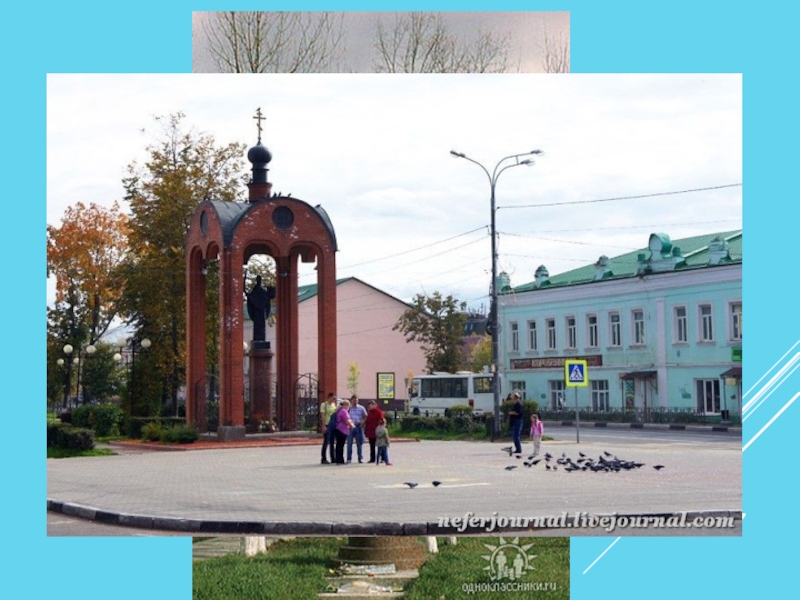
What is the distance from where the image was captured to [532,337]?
1591 cm

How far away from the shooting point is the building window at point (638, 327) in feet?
51.4

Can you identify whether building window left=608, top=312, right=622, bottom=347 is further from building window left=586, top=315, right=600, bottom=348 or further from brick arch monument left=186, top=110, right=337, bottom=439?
brick arch monument left=186, top=110, right=337, bottom=439

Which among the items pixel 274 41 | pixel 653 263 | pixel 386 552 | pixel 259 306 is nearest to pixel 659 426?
pixel 653 263

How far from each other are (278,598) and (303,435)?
8.87 metres

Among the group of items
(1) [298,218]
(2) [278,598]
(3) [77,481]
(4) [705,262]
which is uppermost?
(1) [298,218]

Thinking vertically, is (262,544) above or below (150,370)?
below

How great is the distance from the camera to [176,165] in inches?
675

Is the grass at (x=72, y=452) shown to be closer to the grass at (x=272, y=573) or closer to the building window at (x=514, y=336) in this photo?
the grass at (x=272, y=573)

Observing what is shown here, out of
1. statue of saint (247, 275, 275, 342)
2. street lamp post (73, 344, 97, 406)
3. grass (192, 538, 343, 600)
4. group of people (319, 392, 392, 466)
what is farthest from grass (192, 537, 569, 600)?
statue of saint (247, 275, 275, 342)

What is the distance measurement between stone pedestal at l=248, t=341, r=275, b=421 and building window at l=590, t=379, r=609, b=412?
23.6ft

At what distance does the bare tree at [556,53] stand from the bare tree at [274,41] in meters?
2.22

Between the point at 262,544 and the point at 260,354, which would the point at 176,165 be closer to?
the point at 262,544

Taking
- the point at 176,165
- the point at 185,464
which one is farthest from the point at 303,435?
the point at 176,165

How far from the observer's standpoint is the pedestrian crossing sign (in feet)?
51.6
